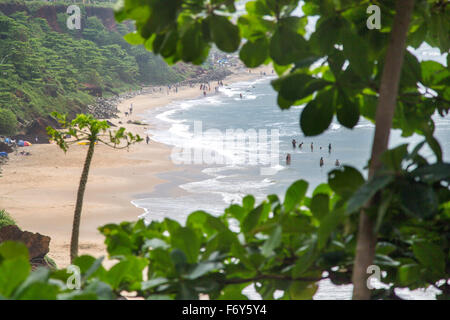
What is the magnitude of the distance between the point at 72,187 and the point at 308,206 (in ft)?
76.9

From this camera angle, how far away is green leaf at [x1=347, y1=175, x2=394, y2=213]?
846 millimetres

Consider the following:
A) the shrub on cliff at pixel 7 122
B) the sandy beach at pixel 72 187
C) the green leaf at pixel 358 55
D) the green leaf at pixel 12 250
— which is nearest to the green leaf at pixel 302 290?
the green leaf at pixel 358 55

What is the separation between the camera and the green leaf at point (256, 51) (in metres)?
1.34

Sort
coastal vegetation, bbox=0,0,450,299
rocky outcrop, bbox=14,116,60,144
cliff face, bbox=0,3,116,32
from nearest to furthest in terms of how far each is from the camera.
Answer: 1. coastal vegetation, bbox=0,0,450,299
2. rocky outcrop, bbox=14,116,60,144
3. cliff face, bbox=0,3,116,32

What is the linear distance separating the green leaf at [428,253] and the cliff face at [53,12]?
2112 inches

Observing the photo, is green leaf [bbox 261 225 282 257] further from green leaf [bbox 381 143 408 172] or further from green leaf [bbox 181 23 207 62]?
green leaf [bbox 181 23 207 62]

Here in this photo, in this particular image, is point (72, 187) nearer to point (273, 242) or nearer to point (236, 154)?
point (236, 154)

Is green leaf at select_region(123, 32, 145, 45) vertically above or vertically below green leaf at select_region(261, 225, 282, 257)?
above

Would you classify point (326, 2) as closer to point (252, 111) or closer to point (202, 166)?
point (202, 166)

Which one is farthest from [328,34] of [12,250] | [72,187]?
[72,187]

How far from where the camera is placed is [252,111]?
4784cm

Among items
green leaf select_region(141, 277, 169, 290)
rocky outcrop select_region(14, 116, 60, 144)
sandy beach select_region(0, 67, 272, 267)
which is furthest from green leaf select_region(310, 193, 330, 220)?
rocky outcrop select_region(14, 116, 60, 144)

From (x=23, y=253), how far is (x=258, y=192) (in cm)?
2123
